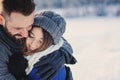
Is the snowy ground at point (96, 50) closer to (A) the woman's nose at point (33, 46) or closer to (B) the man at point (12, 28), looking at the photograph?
(A) the woman's nose at point (33, 46)

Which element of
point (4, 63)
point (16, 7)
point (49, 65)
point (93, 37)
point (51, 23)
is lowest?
point (93, 37)

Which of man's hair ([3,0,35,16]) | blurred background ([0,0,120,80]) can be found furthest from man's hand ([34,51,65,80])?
blurred background ([0,0,120,80])

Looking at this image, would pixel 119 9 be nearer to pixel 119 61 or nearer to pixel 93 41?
pixel 93 41

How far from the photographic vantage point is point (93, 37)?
11.6 metres

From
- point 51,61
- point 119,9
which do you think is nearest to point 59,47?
point 51,61

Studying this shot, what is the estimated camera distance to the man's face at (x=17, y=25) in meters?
2.10

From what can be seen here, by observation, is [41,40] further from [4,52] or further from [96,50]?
[96,50]

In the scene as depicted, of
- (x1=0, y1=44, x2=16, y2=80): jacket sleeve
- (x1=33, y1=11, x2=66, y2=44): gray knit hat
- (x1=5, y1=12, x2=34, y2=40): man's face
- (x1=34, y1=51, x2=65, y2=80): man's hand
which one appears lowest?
(x1=34, y1=51, x2=65, y2=80): man's hand

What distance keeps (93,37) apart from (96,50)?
2.15 m

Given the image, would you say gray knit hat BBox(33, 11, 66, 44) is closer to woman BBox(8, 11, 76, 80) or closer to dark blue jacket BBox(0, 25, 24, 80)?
woman BBox(8, 11, 76, 80)

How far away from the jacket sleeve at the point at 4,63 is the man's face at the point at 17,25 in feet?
0.25

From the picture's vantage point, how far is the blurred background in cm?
722

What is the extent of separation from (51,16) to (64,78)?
1.11ft

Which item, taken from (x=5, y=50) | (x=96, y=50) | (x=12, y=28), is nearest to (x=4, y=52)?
(x=5, y=50)
